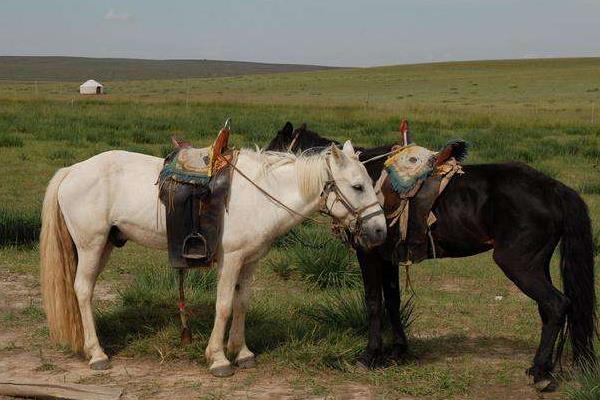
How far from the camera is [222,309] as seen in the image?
493 centimetres

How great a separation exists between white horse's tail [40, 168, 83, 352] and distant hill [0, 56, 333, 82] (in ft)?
438

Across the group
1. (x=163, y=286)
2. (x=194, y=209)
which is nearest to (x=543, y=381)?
(x=194, y=209)

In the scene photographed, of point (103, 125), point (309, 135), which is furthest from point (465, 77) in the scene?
point (309, 135)

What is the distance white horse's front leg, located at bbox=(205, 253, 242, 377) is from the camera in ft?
16.0

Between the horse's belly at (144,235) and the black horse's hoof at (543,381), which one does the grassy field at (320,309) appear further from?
the horse's belly at (144,235)

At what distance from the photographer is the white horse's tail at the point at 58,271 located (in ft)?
17.1

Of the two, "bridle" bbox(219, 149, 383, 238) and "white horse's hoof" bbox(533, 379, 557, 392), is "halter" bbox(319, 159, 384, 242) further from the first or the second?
"white horse's hoof" bbox(533, 379, 557, 392)

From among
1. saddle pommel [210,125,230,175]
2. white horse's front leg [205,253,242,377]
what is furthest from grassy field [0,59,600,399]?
saddle pommel [210,125,230,175]

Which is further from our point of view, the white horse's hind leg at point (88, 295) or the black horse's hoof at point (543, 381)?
the white horse's hind leg at point (88, 295)

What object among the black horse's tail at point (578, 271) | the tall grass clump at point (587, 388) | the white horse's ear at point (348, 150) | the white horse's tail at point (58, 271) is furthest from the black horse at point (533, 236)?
the white horse's tail at point (58, 271)

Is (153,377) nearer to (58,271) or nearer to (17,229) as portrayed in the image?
(58,271)

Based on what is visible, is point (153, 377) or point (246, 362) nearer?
point (153, 377)

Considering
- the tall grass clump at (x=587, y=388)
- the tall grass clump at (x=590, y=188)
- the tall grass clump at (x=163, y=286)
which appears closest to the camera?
the tall grass clump at (x=587, y=388)

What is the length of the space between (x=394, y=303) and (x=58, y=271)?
2612 millimetres
